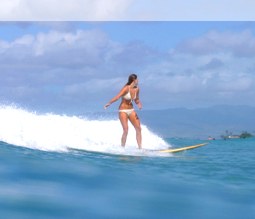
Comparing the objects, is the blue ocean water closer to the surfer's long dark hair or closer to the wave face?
the wave face

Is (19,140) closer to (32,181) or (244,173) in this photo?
(32,181)

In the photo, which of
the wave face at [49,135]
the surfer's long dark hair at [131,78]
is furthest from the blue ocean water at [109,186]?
the surfer's long dark hair at [131,78]

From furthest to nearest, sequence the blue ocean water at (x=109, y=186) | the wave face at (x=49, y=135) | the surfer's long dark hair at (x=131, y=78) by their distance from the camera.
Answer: the surfer's long dark hair at (x=131, y=78)
the wave face at (x=49, y=135)
the blue ocean water at (x=109, y=186)

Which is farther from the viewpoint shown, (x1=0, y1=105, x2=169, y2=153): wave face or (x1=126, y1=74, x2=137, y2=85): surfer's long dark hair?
(x1=126, y1=74, x2=137, y2=85): surfer's long dark hair

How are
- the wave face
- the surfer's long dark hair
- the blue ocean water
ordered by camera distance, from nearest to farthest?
1. the blue ocean water
2. the wave face
3. the surfer's long dark hair

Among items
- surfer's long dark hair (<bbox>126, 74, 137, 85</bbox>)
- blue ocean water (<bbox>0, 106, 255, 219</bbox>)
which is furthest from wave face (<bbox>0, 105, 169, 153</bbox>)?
surfer's long dark hair (<bbox>126, 74, 137, 85</bbox>)

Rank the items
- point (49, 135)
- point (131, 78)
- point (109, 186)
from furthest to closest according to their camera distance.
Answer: point (131, 78), point (49, 135), point (109, 186)

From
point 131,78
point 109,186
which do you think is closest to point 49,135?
point 131,78

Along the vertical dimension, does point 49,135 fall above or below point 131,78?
below

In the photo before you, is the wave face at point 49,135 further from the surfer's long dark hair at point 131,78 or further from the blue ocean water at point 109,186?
the surfer's long dark hair at point 131,78

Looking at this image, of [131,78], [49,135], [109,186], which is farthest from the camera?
[131,78]

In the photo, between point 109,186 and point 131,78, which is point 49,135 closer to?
point 131,78

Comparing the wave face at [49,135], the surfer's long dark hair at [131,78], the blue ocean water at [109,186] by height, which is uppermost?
the surfer's long dark hair at [131,78]

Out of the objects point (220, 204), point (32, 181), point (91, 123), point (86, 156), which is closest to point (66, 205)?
point (32, 181)
